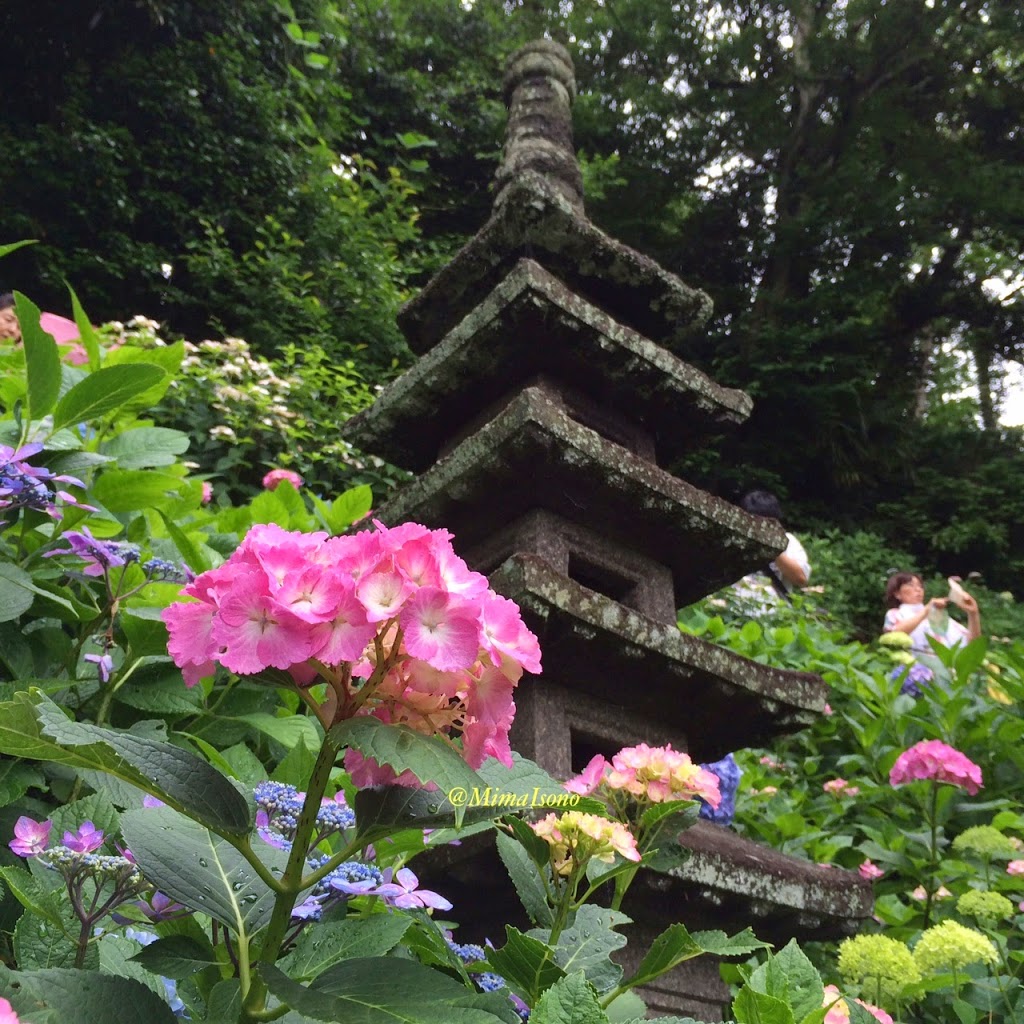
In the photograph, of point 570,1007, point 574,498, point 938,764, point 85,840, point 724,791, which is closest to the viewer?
point 570,1007

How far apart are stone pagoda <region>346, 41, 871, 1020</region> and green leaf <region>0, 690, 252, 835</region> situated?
1.14 metres

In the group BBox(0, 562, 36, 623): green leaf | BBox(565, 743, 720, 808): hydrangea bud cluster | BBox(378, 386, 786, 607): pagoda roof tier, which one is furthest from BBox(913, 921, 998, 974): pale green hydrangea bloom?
BBox(0, 562, 36, 623): green leaf

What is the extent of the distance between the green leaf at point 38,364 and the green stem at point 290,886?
3.34ft

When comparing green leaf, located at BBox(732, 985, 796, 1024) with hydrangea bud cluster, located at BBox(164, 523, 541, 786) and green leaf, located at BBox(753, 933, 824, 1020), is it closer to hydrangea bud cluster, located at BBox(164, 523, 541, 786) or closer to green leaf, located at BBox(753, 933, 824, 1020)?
green leaf, located at BBox(753, 933, 824, 1020)

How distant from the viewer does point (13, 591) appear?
1.28 metres

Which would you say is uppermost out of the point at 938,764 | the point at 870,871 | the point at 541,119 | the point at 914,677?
the point at 541,119

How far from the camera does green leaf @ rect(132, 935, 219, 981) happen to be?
0.69 metres

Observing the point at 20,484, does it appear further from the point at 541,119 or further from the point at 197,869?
the point at 541,119

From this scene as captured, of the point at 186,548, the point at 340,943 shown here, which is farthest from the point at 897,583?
the point at 340,943

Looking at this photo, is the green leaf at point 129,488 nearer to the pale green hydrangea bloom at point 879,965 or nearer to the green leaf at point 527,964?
the green leaf at point 527,964

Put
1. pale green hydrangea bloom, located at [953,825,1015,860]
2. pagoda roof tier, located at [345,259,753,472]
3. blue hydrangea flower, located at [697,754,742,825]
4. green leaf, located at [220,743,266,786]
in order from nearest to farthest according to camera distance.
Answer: green leaf, located at [220,743,266,786] < pale green hydrangea bloom, located at [953,825,1015,860] < pagoda roof tier, located at [345,259,753,472] < blue hydrangea flower, located at [697,754,742,825]

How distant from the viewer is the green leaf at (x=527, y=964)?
80 centimetres

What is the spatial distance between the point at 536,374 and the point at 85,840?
5.80 feet

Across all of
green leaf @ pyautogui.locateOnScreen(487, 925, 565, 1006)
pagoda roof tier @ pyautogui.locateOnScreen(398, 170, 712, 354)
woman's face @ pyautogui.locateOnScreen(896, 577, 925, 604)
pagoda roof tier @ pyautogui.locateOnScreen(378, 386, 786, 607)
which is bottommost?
green leaf @ pyautogui.locateOnScreen(487, 925, 565, 1006)
